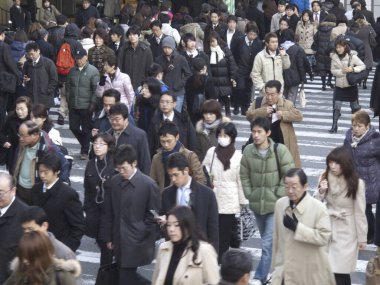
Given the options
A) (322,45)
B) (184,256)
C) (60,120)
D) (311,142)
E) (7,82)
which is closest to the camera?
(184,256)

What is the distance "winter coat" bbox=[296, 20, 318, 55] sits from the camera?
26000 millimetres

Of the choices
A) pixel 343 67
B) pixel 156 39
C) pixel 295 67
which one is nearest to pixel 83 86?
pixel 156 39

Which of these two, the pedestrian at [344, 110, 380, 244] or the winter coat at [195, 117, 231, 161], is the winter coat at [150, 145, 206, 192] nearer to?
the winter coat at [195, 117, 231, 161]

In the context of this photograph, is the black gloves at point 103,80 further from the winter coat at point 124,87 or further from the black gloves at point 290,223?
the black gloves at point 290,223

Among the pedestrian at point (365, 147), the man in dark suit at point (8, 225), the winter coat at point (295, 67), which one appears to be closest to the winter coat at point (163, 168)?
the pedestrian at point (365, 147)

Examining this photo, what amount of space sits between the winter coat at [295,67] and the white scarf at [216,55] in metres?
1.18

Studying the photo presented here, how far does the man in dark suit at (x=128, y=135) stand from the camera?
11.8 meters

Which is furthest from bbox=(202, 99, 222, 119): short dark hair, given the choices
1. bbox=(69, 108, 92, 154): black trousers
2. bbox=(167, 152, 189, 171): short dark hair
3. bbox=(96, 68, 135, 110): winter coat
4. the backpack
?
the backpack

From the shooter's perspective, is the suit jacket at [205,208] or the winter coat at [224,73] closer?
the suit jacket at [205,208]

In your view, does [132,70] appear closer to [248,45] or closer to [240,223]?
[248,45]

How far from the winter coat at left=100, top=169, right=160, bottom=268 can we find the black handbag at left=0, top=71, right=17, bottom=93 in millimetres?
8081

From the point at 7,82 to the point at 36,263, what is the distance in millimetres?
10854

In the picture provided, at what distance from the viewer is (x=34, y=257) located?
23.7ft

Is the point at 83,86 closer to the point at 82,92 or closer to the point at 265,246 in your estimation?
the point at 82,92
